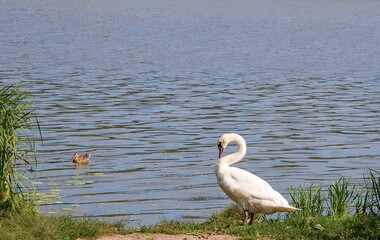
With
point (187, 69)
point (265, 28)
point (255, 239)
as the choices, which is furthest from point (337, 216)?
point (265, 28)

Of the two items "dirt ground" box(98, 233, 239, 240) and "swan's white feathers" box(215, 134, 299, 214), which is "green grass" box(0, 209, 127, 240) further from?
"swan's white feathers" box(215, 134, 299, 214)

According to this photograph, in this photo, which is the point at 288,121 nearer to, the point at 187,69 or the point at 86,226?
the point at 187,69

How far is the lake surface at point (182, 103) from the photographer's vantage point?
1750cm

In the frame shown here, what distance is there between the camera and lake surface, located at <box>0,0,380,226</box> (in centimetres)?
1750

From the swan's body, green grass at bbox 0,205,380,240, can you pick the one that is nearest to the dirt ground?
green grass at bbox 0,205,380,240

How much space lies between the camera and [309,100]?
28.4 meters

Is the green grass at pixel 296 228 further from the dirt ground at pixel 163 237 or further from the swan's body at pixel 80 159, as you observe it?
the swan's body at pixel 80 159

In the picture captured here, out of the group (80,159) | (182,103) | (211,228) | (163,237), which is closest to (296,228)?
(211,228)

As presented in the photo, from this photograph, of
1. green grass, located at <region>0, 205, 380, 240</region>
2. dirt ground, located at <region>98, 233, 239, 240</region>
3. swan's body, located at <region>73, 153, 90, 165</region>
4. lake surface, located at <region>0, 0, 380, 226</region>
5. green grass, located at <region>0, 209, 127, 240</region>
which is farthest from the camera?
swan's body, located at <region>73, 153, 90, 165</region>

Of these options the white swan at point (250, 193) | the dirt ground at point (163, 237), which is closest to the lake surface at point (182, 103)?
the white swan at point (250, 193)

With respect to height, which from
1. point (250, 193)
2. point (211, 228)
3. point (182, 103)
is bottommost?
point (182, 103)

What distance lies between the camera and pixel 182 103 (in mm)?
27062

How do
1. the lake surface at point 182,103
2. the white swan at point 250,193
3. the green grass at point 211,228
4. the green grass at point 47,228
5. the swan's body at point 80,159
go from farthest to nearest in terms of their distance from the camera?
the swan's body at point 80,159, the lake surface at point 182,103, the white swan at point 250,193, the green grass at point 211,228, the green grass at point 47,228

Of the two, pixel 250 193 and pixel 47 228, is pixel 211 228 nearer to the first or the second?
pixel 250 193
